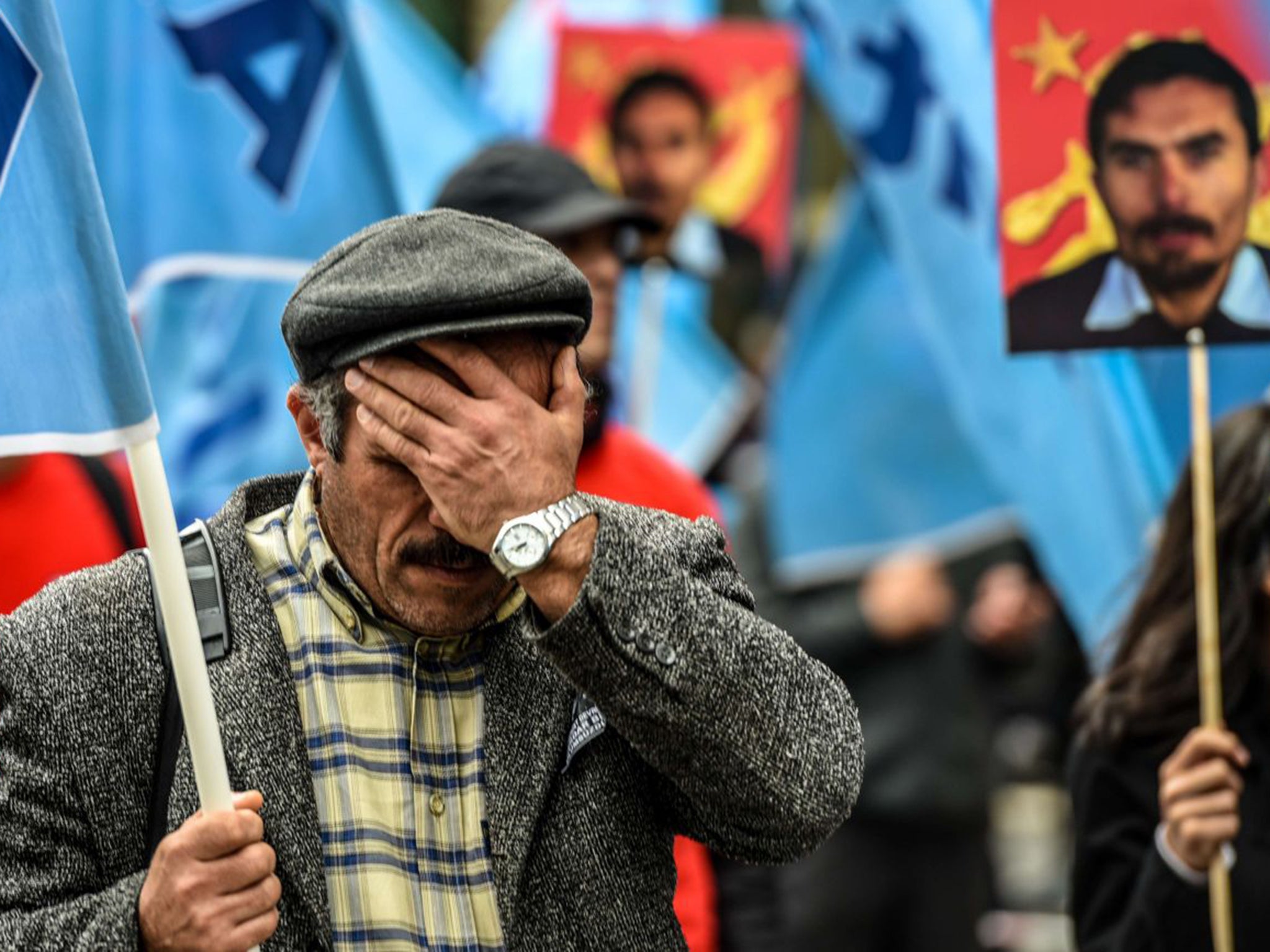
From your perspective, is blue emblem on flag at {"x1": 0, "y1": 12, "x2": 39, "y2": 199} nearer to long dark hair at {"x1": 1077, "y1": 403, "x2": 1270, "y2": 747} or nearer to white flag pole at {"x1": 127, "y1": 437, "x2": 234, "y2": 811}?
white flag pole at {"x1": 127, "y1": 437, "x2": 234, "y2": 811}

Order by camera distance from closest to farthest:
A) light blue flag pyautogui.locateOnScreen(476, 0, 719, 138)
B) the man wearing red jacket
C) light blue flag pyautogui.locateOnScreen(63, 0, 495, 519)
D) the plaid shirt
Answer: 1. the plaid shirt
2. the man wearing red jacket
3. light blue flag pyautogui.locateOnScreen(63, 0, 495, 519)
4. light blue flag pyautogui.locateOnScreen(476, 0, 719, 138)

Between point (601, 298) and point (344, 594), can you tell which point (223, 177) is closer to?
point (601, 298)

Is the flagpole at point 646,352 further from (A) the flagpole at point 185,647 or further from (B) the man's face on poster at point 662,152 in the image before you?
(A) the flagpole at point 185,647

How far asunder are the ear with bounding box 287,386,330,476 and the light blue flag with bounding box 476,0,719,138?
5508mm

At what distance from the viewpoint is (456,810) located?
227 centimetres

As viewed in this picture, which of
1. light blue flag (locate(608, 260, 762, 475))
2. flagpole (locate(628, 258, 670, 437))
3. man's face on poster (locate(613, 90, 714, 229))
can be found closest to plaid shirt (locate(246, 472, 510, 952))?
flagpole (locate(628, 258, 670, 437))

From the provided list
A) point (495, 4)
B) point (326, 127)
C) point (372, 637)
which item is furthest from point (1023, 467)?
point (495, 4)

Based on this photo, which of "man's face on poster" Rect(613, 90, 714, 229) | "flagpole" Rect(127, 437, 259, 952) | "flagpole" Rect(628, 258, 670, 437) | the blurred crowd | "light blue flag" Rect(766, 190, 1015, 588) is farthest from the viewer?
"man's face on poster" Rect(613, 90, 714, 229)

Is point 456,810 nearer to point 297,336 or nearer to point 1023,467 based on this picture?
point 297,336

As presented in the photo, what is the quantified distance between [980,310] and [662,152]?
2.36 metres

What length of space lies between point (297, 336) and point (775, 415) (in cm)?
409

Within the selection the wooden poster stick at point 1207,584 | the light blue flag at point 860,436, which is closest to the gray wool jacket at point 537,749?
the wooden poster stick at point 1207,584

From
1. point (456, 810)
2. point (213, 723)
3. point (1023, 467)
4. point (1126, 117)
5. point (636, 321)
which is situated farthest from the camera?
point (636, 321)

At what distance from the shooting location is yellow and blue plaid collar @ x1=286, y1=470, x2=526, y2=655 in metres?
2.32
